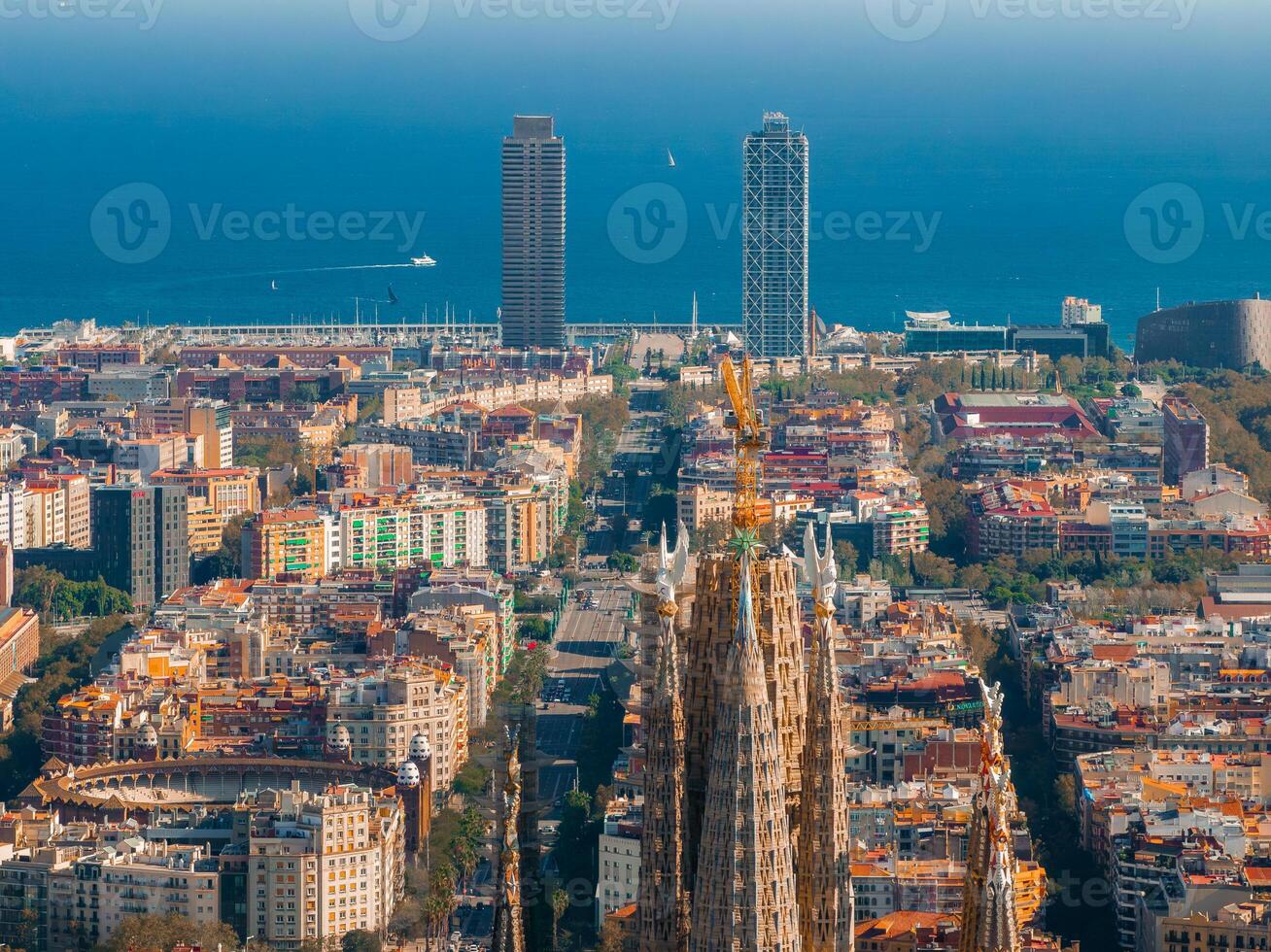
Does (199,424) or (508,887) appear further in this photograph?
(199,424)

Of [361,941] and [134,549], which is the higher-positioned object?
[134,549]

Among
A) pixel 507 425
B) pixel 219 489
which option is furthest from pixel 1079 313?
pixel 219 489

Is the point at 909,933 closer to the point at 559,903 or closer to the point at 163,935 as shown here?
the point at 559,903

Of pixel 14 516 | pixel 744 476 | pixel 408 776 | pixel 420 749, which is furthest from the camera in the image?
pixel 14 516

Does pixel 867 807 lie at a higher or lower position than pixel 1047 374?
lower

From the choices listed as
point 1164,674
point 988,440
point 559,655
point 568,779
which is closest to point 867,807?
point 568,779

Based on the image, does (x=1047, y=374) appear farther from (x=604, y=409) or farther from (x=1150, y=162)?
(x=1150, y=162)

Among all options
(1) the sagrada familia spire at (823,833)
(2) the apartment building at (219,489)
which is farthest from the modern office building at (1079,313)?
(1) the sagrada familia spire at (823,833)

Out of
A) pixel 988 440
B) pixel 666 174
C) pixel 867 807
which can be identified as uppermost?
pixel 666 174
